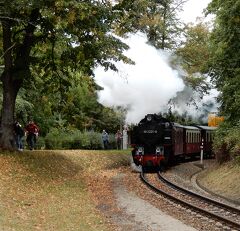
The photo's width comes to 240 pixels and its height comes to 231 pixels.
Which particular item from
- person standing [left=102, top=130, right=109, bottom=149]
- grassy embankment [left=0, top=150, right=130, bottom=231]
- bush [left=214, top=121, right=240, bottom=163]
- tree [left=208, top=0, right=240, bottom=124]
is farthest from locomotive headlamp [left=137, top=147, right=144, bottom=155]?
person standing [left=102, top=130, right=109, bottom=149]

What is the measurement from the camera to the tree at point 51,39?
18392mm

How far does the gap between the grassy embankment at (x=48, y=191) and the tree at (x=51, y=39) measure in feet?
7.93

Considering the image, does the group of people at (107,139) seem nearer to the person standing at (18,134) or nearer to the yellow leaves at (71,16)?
the person standing at (18,134)

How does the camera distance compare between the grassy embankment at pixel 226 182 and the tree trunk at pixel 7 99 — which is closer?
the grassy embankment at pixel 226 182

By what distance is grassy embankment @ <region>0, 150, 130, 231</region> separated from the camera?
38.4 ft

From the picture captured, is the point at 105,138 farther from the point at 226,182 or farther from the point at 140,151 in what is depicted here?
the point at 226,182

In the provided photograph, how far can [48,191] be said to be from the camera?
1675 centimetres

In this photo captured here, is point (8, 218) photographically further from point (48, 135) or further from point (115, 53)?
point (48, 135)

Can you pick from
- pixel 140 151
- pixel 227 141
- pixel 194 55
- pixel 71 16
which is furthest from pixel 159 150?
pixel 194 55

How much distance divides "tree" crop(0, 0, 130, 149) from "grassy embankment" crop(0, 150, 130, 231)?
7.93ft

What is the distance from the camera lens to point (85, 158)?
27.9m

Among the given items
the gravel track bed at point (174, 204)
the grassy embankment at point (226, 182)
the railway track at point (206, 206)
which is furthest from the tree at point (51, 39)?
the grassy embankment at point (226, 182)

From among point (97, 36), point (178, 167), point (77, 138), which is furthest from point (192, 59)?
point (97, 36)

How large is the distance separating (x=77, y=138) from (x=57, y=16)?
67.7 feet
